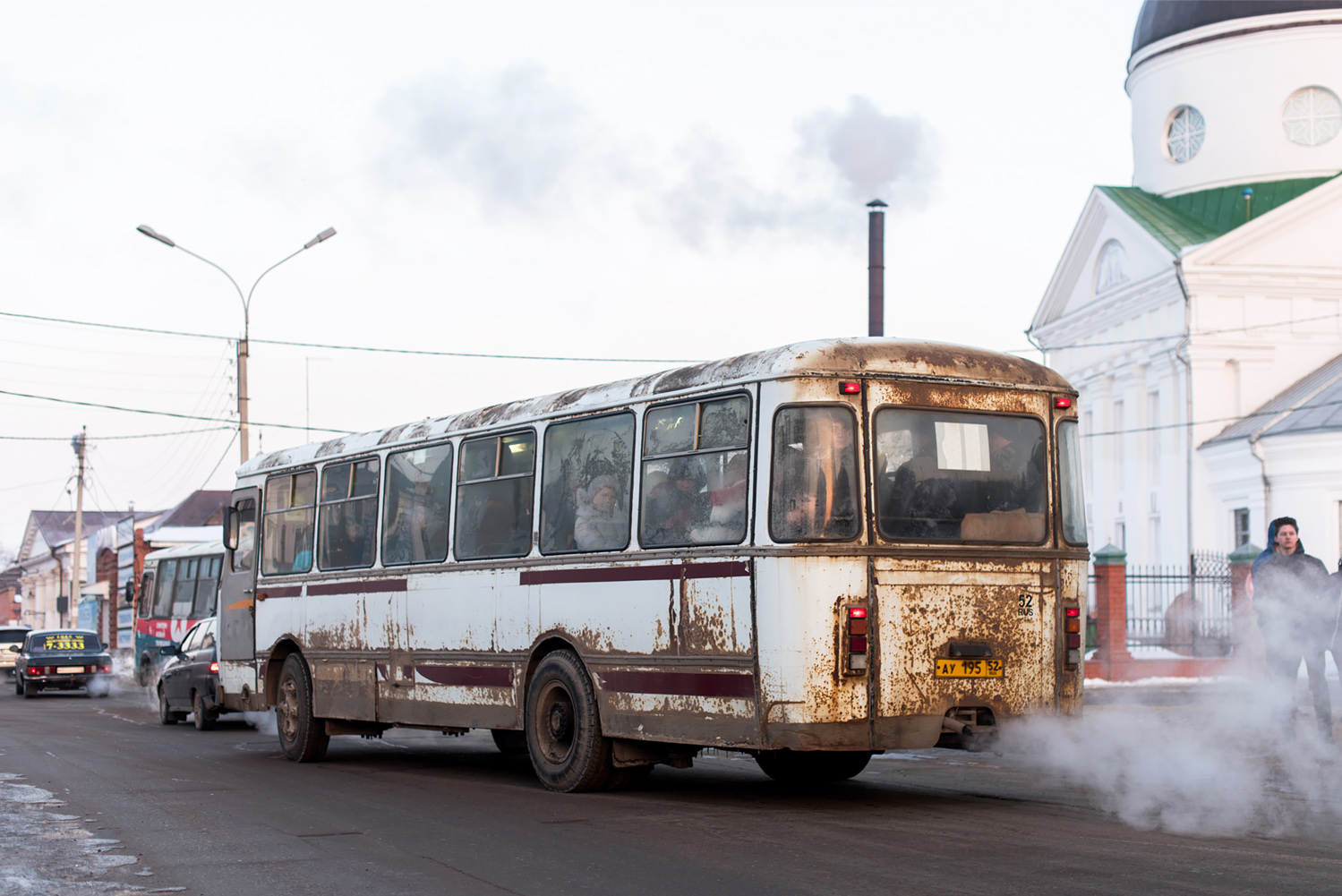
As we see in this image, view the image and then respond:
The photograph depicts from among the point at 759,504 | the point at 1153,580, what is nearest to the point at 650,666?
the point at 759,504

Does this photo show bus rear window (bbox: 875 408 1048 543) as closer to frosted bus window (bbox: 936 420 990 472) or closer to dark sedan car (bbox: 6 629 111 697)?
frosted bus window (bbox: 936 420 990 472)

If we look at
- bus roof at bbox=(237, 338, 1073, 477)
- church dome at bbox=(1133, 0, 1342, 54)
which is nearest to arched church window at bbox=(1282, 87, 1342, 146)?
church dome at bbox=(1133, 0, 1342, 54)

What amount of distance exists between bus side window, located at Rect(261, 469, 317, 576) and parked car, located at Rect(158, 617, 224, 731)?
5386 mm

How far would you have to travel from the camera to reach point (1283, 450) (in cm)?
4038

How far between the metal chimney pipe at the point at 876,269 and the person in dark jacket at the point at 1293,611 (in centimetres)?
1700

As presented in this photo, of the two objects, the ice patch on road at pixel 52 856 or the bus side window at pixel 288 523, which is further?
the bus side window at pixel 288 523

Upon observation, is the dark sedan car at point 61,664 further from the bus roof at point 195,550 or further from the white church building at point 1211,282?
the white church building at point 1211,282

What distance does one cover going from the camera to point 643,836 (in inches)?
362

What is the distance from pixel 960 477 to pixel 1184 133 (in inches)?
1651

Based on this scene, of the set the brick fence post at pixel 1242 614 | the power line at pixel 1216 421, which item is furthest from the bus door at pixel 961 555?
the power line at pixel 1216 421

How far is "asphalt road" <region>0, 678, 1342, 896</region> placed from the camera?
301 inches

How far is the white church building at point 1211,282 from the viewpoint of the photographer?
4319cm

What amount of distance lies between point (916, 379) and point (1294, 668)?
5.49 metres

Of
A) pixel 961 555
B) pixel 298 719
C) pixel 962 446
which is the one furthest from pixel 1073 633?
pixel 298 719
